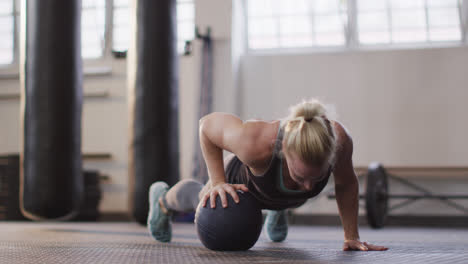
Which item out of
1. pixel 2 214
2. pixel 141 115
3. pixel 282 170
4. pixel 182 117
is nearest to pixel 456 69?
pixel 182 117

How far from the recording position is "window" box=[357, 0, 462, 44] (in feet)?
17.5

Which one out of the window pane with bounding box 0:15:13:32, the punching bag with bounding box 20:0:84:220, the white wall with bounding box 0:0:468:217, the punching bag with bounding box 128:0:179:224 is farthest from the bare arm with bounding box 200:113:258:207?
the window pane with bounding box 0:15:13:32

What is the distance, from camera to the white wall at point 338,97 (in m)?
4.86

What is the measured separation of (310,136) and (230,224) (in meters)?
0.43

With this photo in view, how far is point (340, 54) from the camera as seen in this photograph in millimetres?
5168

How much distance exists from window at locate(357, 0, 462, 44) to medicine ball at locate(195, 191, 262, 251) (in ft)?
13.9

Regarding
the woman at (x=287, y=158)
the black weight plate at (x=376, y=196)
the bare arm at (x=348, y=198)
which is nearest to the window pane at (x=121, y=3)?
the black weight plate at (x=376, y=196)

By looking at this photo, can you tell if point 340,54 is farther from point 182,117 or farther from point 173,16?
point 173,16

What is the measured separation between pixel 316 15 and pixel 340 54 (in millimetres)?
709

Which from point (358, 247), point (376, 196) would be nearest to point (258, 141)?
point (358, 247)

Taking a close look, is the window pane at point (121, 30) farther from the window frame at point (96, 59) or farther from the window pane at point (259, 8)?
the window pane at point (259, 8)

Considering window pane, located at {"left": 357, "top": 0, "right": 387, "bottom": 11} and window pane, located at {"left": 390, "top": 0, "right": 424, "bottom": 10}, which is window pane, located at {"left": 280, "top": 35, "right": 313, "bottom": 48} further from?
window pane, located at {"left": 390, "top": 0, "right": 424, "bottom": 10}

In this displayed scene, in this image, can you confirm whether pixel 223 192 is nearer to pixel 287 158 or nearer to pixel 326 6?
pixel 287 158

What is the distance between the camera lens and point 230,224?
5.31 feet
